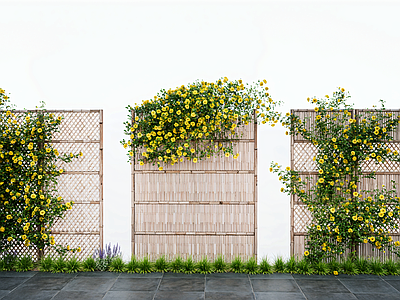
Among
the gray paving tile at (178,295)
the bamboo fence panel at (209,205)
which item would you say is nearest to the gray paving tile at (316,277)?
the bamboo fence panel at (209,205)

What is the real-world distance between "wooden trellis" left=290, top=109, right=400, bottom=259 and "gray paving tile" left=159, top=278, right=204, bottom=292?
1398mm

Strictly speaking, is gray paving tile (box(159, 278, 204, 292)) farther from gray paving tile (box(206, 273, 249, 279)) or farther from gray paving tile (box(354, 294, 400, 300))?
gray paving tile (box(354, 294, 400, 300))

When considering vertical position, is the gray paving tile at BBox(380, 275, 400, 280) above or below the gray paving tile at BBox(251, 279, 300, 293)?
below

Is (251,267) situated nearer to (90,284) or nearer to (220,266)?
(220,266)

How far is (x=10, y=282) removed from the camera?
377 centimetres

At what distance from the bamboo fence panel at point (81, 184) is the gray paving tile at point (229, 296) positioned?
179cm

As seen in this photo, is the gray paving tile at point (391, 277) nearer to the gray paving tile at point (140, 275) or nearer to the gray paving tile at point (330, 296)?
the gray paving tile at point (330, 296)

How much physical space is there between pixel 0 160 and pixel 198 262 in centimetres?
303

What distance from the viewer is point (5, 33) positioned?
191 inches

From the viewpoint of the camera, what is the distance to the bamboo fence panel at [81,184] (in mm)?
4297

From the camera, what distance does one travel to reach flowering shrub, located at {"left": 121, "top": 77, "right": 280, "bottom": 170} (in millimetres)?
4047

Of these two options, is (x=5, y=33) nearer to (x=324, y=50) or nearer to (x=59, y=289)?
(x=59, y=289)


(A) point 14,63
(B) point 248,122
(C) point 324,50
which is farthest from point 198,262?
(A) point 14,63

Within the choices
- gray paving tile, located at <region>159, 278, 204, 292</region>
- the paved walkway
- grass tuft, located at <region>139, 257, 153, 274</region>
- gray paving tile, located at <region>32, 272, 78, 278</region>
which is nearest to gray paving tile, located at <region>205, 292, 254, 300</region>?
the paved walkway
